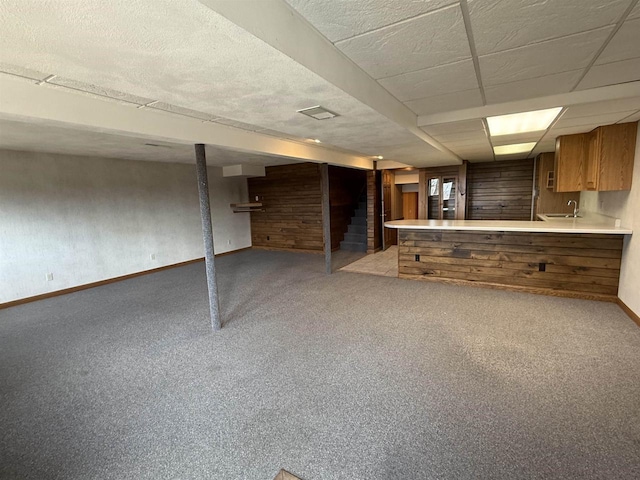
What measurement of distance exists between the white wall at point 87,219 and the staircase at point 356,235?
3.86 m

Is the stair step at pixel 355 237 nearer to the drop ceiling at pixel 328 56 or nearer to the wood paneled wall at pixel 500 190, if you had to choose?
the wood paneled wall at pixel 500 190

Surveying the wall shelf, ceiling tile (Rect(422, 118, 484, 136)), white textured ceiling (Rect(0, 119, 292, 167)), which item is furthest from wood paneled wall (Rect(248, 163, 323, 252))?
ceiling tile (Rect(422, 118, 484, 136))

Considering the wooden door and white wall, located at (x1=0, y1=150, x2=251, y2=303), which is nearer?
white wall, located at (x1=0, y1=150, x2=251, y2=303)

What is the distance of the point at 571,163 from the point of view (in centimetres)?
415

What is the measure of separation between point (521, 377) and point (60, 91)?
159 inches

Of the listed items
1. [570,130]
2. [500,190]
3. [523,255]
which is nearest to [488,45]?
[570,130]

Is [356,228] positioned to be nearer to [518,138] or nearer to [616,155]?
[518,138]

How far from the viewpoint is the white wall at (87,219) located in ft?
14.8

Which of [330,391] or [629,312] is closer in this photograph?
[330,391]

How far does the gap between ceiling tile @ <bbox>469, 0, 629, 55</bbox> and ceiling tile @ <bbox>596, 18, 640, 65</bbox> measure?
15 centimetres

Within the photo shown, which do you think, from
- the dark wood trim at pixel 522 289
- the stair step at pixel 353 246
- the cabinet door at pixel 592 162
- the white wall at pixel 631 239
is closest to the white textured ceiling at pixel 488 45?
the cabinet door at pixel 592 162

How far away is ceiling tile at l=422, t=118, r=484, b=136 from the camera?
3.48 metres

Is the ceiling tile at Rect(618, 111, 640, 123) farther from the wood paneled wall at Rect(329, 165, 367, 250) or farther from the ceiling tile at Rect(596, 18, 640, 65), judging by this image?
the wood paneled wall at Rect(329, 165, 367, 250)

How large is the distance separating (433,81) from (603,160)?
107 inches
